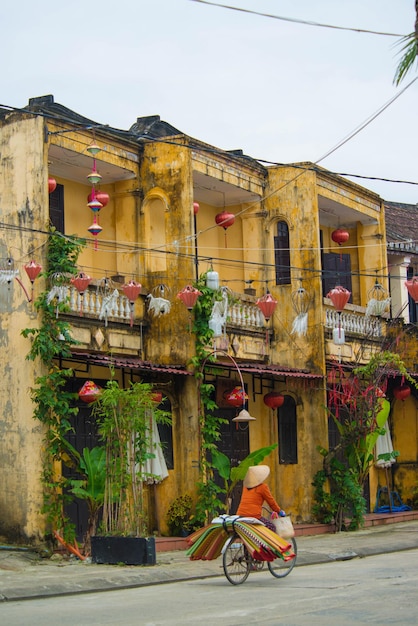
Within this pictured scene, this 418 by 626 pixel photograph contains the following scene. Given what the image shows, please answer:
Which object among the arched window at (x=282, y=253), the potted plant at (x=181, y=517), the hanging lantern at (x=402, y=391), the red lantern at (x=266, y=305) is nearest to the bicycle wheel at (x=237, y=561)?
the potted plant at (x=181, y=517)

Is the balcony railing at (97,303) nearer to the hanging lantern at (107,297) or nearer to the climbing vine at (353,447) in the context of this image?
the hanging lantern at (107,297)

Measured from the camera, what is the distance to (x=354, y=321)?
2620 cm

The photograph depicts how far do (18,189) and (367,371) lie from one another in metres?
8.98

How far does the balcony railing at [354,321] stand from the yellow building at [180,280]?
0.05 metres

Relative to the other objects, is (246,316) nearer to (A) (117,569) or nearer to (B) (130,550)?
(B) (130,550)

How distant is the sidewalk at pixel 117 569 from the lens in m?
14.4

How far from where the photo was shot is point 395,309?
2920 cm

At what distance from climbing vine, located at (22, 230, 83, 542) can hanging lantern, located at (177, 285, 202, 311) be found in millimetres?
2468

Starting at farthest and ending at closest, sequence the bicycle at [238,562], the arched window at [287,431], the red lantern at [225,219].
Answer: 1. the arched window at [287,431]
2. the red lantern at [225,219]
3. the bicycle at [238,562]

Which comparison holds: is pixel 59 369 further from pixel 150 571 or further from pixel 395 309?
pixel 395 309

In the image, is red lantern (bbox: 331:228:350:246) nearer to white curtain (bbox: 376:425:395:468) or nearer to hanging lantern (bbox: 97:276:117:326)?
white curtain (bbox: 376:425:395:468)

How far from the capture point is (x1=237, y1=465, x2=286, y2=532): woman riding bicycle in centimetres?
1434

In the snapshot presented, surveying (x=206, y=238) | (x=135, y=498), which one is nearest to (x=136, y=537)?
(x=135, y=498)

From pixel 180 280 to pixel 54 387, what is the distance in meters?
4.03
